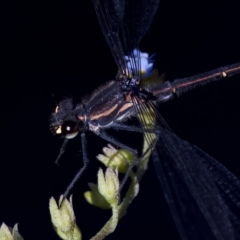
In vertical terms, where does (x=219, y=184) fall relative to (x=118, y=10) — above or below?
below

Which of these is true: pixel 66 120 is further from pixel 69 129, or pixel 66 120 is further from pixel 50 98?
pixel 50 98

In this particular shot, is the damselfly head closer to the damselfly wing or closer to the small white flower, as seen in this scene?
the damselfly wing

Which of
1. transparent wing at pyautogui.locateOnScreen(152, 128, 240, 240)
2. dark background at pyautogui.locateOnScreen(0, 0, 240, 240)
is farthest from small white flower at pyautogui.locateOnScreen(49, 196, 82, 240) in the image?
dark background at pyautogui.locateOnScreen(0, 0, 240, 240)

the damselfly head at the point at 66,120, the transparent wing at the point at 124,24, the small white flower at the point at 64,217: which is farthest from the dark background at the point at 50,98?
the small white flower at the point at 64,217

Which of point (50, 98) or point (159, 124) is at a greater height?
point (50, 98)

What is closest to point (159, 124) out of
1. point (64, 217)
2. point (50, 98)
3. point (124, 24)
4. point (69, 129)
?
point (69, 129)

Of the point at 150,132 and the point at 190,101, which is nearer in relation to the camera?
the point at 150,132

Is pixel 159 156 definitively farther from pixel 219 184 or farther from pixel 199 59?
pixel 199 59

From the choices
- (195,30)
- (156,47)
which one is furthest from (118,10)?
(195,30)
